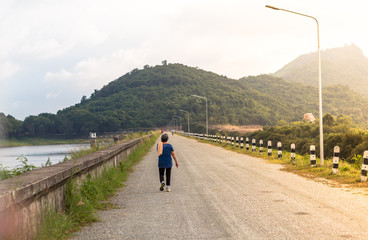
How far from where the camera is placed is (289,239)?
208 inches

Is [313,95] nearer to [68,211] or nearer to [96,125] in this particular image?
[96,125]

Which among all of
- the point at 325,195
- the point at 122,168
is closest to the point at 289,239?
the point at 325,195

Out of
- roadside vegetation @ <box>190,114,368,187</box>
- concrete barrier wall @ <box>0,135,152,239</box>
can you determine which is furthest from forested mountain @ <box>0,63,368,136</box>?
concrete barrier wall @ <box>0,135,152,239</box>

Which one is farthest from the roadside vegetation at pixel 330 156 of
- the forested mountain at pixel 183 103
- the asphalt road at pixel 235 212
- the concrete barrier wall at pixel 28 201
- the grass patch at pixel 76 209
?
the forested mountain at pixel 183 103

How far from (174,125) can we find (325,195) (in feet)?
475

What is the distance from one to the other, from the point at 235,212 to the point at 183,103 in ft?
474

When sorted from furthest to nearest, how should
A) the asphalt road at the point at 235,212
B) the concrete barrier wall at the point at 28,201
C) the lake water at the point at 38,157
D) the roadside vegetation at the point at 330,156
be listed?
the roadside vegetation at the point at 330,156, the lake water at the point at 38,157, the asphalt road at the point at 235,212, the concrete barrier wall at the point at 28,201

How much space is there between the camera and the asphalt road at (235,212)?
573cm

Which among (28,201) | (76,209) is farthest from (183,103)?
(28,201)

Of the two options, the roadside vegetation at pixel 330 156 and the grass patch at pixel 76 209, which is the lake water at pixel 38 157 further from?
the roadside vegetation at pixel 330 156

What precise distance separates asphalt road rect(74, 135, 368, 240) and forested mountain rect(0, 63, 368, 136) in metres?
91.7

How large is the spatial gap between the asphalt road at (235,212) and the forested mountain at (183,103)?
3609 inches

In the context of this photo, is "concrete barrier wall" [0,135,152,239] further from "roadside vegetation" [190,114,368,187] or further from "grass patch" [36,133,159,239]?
"roadside vegetation" [190,114,368,187]

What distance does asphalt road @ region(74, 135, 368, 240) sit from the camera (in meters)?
5.73
